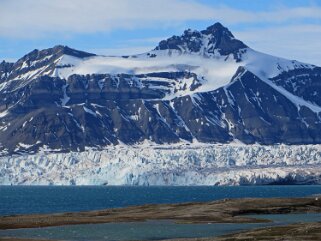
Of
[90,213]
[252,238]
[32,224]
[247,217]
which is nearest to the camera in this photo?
[252,238]

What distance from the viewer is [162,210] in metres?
140

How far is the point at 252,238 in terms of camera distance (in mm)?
89250

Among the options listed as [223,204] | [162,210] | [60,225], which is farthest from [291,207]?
[60,225]

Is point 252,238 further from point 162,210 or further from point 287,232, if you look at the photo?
point 162,210

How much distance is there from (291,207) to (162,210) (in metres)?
20.8

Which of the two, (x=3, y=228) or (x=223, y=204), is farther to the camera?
(x=223, y=204)

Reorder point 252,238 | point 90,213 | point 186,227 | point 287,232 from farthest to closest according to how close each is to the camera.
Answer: point 90,213 < point 186,227 < point 287,232 < point 252,238

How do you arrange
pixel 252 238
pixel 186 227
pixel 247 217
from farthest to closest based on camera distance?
1. pixel 247 217
2. pixel 186 227
3. pixel 252 238

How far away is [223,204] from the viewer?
5664 inches

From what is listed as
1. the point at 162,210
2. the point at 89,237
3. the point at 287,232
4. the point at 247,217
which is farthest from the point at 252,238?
the point at 162,210

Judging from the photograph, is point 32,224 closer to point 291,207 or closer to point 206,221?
point 206,221

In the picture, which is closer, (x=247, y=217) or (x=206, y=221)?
(x=206, y=221)

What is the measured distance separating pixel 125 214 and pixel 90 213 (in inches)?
265

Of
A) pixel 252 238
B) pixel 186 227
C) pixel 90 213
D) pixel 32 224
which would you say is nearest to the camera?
pixel 252 238
